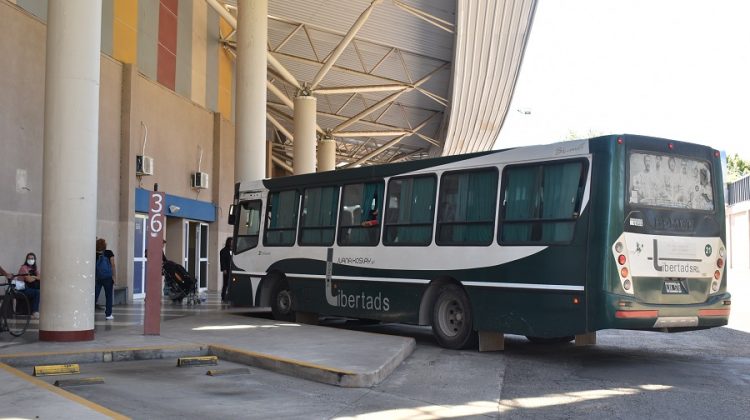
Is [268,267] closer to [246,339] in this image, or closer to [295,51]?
[246,339]

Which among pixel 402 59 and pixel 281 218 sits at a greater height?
pixel 402 59

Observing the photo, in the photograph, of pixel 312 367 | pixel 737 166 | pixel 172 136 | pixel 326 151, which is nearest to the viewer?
pixel 312 367

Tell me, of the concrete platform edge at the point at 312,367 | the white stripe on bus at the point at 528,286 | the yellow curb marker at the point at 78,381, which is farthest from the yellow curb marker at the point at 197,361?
the white stripe on bus at the point at 528,286

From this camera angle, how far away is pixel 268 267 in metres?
16.2

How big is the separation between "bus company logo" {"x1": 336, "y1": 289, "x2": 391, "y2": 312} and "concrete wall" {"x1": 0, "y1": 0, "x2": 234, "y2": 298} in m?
4.97

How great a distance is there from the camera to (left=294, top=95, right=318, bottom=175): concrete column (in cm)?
3359

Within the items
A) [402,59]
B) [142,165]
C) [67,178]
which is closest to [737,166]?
[402,59]

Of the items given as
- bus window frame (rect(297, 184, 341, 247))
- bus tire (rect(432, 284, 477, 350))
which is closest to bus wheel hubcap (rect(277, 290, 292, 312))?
bus window frame (rect(297, 184, 341, 247))

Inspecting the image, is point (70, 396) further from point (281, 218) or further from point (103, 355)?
point (281, 218)

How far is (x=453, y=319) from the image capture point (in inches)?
488

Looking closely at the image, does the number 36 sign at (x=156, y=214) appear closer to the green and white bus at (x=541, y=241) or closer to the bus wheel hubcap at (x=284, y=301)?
the green and white bus at (x=541, y=241)

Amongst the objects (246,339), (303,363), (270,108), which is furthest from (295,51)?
(303,363)

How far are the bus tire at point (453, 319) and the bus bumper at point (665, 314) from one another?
236cm

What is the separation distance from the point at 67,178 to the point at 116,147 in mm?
10133
